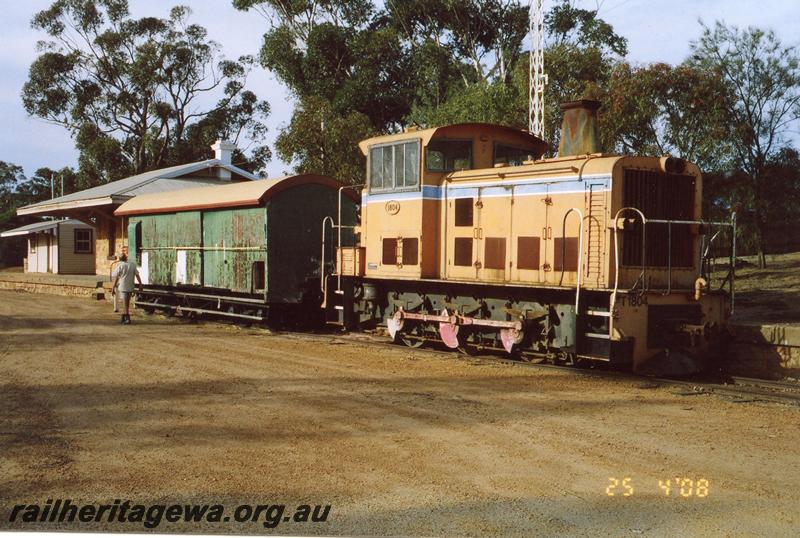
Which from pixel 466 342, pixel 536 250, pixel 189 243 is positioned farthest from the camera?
pixel 189 243

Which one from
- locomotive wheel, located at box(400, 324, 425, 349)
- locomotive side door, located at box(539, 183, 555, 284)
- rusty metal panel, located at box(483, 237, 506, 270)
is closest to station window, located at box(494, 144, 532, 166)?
rusty metal panel, located at box(483, 237, 506, 270)

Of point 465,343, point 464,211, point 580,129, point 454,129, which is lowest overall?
point 465,343

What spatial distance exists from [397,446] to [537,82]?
51.3ft

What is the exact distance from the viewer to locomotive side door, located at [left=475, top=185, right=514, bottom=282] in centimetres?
1110

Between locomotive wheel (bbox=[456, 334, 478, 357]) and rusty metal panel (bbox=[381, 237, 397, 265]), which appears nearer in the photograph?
locomotive wheel (bbox=[456, 334, 478, 357])

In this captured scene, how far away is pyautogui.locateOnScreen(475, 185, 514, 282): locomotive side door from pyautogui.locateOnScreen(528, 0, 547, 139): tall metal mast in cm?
910

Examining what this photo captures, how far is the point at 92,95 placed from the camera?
48.1m

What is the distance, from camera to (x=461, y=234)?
11.7 m

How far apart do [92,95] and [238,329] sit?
3845cm

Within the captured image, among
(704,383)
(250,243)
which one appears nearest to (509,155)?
(704,383)

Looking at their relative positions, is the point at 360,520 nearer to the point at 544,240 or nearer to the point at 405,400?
the point at 405,400

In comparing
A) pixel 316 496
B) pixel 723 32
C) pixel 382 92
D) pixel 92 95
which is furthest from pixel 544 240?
pixel 92 95

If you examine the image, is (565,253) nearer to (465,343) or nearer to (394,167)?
(465,343)
